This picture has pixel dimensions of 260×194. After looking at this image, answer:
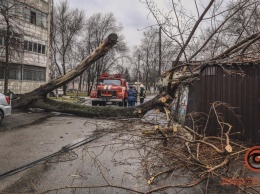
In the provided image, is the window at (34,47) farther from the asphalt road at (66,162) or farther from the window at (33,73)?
the asphalt road at (66,162)

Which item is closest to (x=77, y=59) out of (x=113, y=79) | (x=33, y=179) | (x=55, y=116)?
(x=113, y=79)

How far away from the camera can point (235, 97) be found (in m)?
7.52

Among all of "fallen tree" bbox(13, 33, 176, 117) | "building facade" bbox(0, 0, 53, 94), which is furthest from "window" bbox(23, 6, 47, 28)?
"fallen tree" bbox(13, 33, 176, 117)

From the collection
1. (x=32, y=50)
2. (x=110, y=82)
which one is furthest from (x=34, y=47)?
(x=110, y=82)

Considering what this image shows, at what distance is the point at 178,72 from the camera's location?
28.8 ft

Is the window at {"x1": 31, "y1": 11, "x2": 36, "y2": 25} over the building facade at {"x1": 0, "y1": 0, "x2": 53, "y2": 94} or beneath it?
over

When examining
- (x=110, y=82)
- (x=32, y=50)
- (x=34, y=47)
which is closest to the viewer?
(x=110, y=82)

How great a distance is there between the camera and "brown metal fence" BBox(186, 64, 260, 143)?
23.6 feet

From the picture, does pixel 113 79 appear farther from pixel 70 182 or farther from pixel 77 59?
Result: pixel 77 59

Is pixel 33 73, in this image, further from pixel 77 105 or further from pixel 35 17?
pixel 77 105

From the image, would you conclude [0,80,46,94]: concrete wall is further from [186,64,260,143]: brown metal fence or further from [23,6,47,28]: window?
[186,64,260,143]: brown metal fence

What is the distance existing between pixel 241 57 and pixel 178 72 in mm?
2240

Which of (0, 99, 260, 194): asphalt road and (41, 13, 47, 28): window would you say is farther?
(41, 13, 47, 28): window

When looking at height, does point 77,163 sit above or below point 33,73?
below
